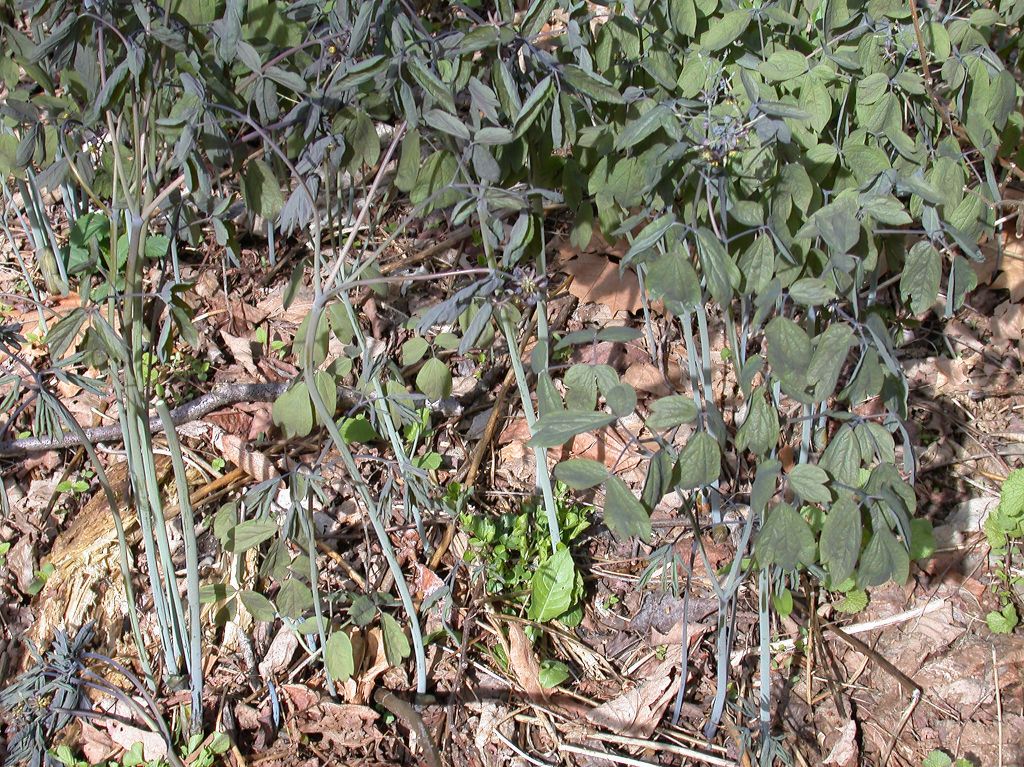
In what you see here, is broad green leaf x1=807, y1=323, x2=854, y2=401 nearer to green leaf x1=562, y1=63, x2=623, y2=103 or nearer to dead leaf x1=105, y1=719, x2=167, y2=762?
green leaf x1=562, y1=63, x2=623, y2=103

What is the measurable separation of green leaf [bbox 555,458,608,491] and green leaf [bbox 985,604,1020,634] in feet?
3.48

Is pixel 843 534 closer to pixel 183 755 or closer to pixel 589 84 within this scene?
pixel 589 84

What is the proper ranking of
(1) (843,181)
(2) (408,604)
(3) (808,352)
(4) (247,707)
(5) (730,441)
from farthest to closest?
(5) (730,441), (4) (247,707), (2) (408,604), (1) (843,181), (3) (808,352)

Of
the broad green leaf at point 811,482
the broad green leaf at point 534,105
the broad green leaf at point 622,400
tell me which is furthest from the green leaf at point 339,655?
the broad green leaf at point 534,105

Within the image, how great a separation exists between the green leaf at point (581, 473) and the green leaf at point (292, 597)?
58 cm

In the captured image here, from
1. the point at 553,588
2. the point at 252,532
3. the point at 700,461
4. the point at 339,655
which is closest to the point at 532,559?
the point at 553,588

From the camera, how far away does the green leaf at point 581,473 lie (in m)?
1.31

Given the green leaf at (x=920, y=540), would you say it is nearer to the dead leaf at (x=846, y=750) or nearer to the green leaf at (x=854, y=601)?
the green leaf at (x=854, y=601)

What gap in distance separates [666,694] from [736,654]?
0.59 ft

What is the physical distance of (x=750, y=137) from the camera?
1357mm

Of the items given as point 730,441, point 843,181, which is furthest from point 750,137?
point 730,441

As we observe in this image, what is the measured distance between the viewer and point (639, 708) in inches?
69.6

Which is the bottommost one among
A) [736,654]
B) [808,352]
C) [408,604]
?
[736,654]

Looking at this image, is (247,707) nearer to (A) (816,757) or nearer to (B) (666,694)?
(B) (666,694)
